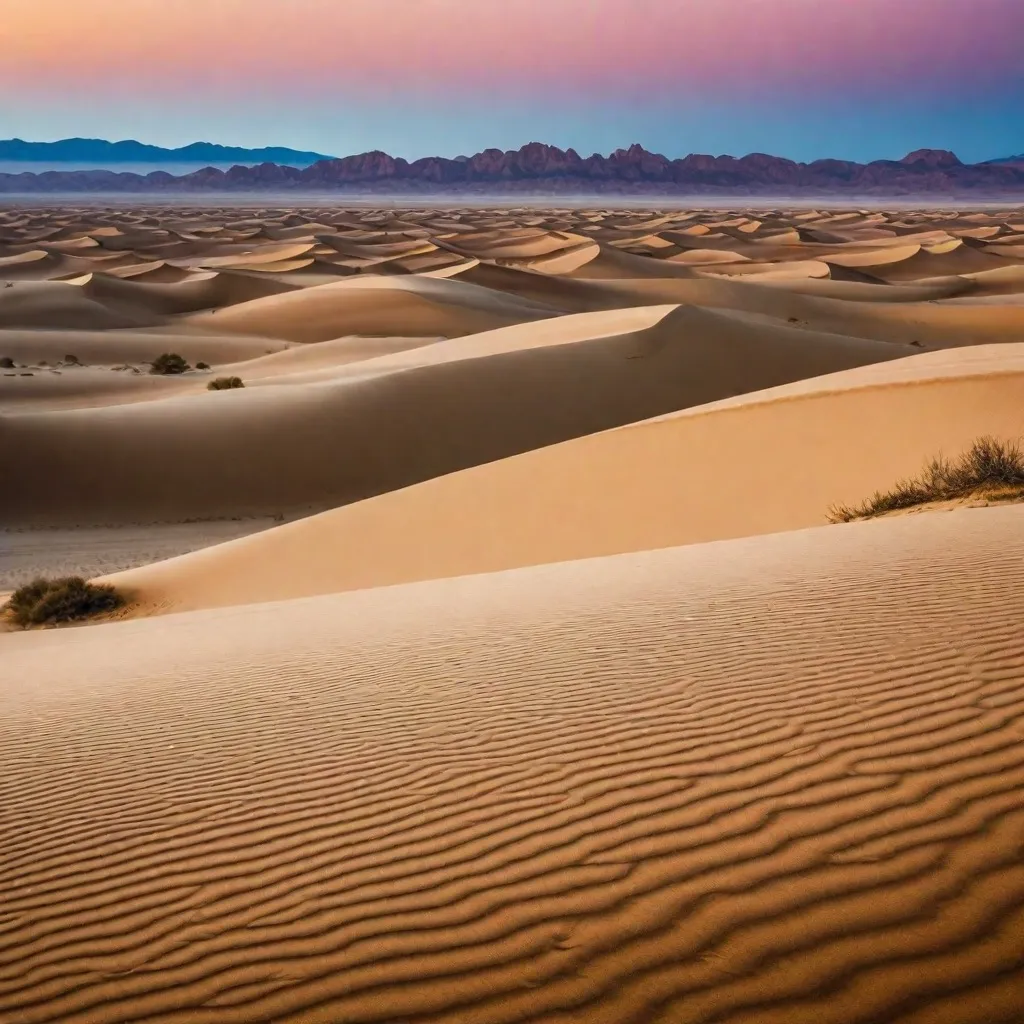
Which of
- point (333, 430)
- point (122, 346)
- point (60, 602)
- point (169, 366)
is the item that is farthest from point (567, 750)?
point (122, 346)

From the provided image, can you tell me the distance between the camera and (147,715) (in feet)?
17.8

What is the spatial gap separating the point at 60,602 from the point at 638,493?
6.53 meters

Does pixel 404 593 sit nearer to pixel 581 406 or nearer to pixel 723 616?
pixel 723 616

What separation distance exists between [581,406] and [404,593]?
577 inches

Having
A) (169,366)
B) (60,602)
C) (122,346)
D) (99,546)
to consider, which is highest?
(122,346)

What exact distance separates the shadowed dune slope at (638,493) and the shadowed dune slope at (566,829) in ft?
18.3

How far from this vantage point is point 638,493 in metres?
12.6

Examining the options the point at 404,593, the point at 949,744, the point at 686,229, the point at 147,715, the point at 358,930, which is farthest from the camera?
the point at 686,229

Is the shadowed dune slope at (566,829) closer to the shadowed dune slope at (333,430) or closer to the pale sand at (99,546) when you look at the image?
the pale sand at (99,546)

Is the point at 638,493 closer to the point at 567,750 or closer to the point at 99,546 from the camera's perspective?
the point at 99,546

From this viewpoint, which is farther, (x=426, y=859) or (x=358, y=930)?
(x=426, y=859)

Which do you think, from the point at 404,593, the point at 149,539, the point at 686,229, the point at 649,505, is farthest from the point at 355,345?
the point at 686,229

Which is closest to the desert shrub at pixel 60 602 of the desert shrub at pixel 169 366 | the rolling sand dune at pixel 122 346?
the desert shrub at pixel 169 366

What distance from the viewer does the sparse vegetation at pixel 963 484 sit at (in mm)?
9289
